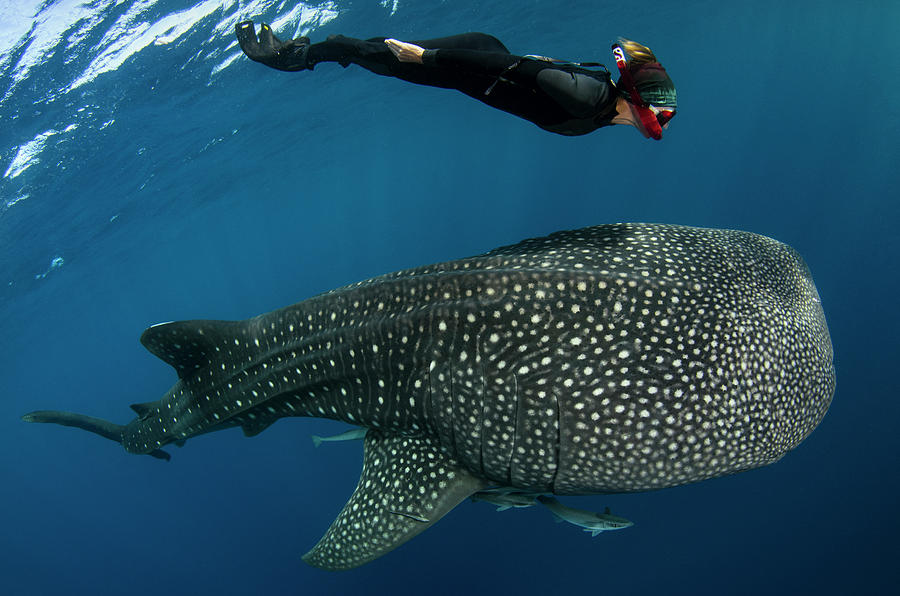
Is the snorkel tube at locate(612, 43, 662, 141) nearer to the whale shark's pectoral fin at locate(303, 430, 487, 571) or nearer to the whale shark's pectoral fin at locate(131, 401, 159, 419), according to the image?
the whale shark's pectoral fin at locate(303, 430, 487, 571)

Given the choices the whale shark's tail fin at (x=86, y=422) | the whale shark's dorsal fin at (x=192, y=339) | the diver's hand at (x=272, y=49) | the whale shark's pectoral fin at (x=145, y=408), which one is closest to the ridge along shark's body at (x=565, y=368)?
the whale shark's dorsal fin at (x=192, y=339)

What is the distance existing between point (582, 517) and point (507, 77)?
3.93 meters

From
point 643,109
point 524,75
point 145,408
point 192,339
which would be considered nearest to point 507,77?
point 524,75

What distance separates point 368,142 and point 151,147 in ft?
72.3

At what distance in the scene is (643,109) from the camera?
9.36 feet

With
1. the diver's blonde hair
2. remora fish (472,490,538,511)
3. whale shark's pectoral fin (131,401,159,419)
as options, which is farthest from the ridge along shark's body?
whale shark's pectoral fin (131,401,159,419)

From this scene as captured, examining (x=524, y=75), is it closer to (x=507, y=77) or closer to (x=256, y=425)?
(x=507, y=77)

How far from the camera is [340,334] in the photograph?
10.6 ft

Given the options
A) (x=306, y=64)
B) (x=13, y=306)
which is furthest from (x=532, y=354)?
(x=13, y=306)

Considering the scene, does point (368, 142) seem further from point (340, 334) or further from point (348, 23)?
point (340, 334)

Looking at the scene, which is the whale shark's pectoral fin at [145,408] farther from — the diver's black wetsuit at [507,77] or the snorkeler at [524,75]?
the diver's black wetsuit at [507,77]

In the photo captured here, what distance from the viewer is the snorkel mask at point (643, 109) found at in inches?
110

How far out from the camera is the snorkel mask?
9.20ft

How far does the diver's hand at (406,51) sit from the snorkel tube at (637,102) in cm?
190
